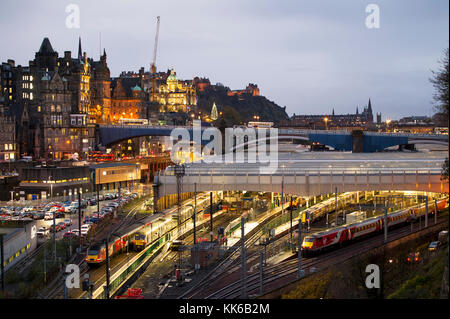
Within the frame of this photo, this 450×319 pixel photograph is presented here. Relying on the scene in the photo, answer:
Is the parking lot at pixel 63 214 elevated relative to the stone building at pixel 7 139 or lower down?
lower down

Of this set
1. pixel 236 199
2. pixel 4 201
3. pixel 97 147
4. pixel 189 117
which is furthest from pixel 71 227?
pixel 189 117

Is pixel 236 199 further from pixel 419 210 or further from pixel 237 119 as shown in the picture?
pixel 237 119

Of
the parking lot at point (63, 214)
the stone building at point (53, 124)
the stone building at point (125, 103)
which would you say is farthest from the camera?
the stone building at point (125, 103)

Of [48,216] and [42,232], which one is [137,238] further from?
[48,216]

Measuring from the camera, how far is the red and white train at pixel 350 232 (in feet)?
94.7

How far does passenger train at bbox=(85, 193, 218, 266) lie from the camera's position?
28.0 m

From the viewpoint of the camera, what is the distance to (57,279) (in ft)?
83.7

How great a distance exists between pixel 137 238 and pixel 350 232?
11891 mm

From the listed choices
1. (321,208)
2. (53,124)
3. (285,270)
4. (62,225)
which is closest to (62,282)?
(285,270)

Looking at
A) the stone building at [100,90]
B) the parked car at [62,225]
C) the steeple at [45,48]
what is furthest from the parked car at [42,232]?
the steeple at [45,48]

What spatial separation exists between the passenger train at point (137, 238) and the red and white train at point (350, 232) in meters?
9.15

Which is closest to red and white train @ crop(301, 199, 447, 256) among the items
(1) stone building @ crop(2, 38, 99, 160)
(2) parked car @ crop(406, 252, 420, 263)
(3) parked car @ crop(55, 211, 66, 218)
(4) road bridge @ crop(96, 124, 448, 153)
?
(2) parked car @ crop(406, 252, 420, 263)

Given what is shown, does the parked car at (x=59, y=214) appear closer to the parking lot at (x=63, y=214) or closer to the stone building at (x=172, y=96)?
the parking lot at (x=63, y=214)

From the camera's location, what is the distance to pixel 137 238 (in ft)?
105
